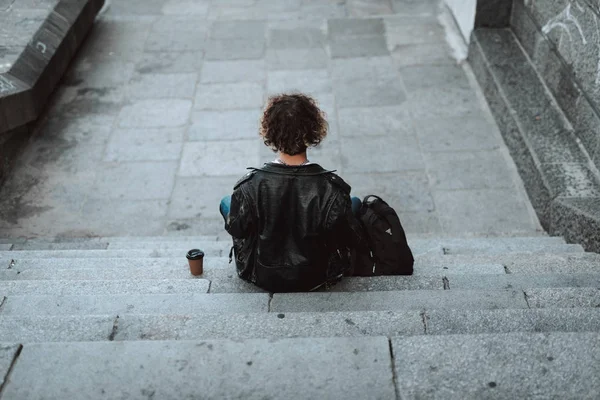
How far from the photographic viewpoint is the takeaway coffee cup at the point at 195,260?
4.09m

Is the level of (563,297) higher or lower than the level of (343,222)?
lower

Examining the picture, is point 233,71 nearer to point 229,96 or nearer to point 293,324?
point 229,96

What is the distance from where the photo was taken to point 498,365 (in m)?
2.53

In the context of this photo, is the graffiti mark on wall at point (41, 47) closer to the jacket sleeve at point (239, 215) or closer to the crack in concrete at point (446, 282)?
the jacket sleeve at point (239, 215)

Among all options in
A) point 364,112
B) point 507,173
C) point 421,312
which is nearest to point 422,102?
point 364,112

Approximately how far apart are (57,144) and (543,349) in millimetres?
5600

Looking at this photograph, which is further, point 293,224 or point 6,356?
point 293,224

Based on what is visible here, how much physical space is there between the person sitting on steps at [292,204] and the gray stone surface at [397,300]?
0.15 meters

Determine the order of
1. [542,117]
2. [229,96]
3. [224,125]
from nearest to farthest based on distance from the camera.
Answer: [542,117], [224,125], [229,96]

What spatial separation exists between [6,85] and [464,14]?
17.1ft

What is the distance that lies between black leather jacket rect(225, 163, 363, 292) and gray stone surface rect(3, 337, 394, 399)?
877 millimetres

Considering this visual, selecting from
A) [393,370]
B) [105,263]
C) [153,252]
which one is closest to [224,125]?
[153,252]

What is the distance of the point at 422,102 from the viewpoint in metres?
7.51

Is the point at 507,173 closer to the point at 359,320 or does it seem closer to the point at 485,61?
the point at 485,61
